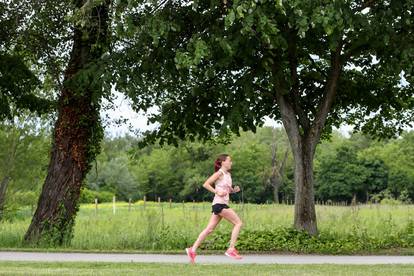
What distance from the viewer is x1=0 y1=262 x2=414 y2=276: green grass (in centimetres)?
991

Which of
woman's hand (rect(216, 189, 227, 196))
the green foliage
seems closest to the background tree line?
the green foliage

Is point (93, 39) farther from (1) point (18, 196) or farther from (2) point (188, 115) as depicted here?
→ (1) point (18, 196)

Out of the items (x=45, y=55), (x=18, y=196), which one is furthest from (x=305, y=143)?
(x=18, y=196)

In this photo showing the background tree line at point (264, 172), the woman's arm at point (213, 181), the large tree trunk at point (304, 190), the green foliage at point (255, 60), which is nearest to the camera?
the woman's arm at point (213, 181)

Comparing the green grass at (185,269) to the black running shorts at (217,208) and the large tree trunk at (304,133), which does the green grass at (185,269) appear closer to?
the black running shorts at (217,208)

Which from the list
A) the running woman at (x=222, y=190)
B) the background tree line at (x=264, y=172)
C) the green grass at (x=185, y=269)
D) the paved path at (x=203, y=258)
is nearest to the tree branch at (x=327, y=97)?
the paved path at (x=203, y=258)

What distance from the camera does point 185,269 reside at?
→ 10.5 m

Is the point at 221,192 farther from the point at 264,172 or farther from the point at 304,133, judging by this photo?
the point at 264,172

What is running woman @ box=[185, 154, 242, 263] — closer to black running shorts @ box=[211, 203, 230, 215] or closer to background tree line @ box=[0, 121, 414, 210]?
black running shorts @ box=[211, 203, 230, 215]

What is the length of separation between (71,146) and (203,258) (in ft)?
17.0

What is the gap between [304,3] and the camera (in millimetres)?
12398

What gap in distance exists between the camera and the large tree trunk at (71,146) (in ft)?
52.3

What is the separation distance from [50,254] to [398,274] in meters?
7.19

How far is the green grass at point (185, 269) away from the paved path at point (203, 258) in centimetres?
106
